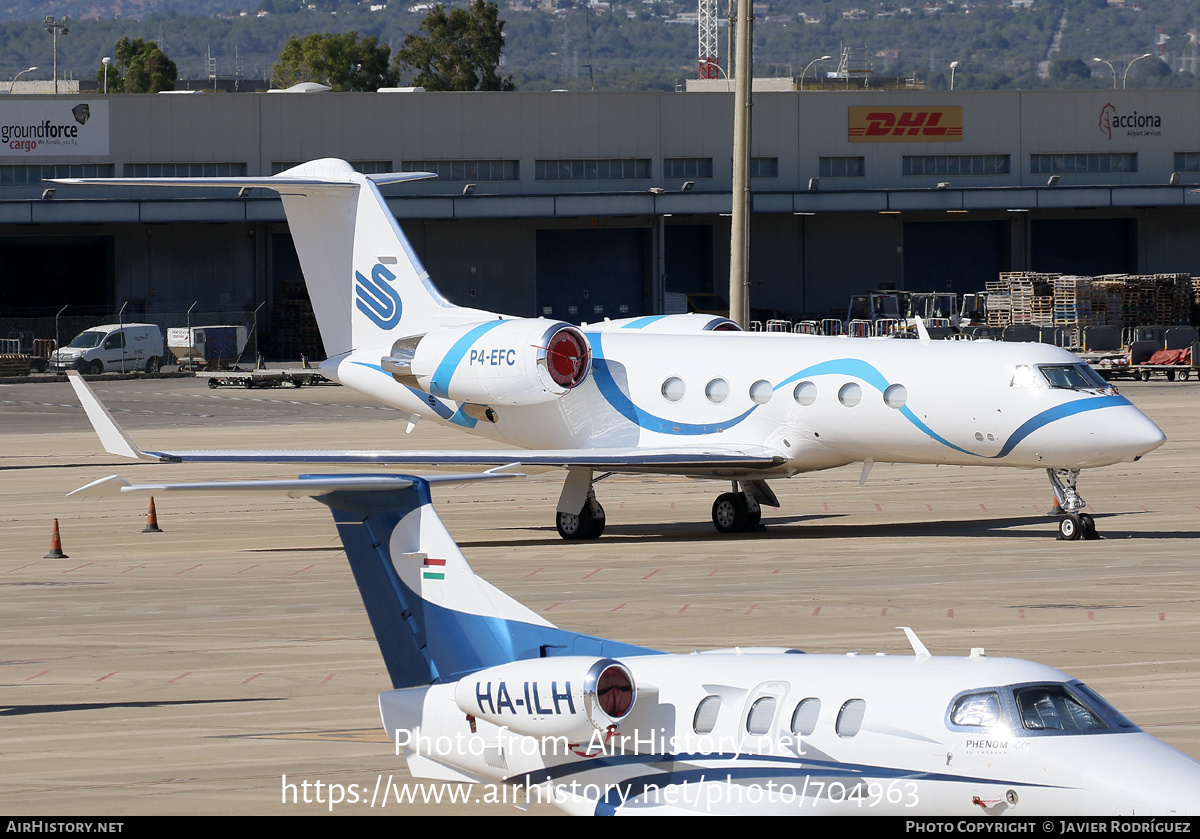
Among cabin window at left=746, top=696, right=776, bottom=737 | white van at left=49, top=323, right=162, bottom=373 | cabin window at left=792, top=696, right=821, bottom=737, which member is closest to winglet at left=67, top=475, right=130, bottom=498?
cabin window at left=746, top=696, right=776, bottom=737

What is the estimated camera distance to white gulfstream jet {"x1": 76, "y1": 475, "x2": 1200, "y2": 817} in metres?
8.80

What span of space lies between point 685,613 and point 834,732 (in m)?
9.64

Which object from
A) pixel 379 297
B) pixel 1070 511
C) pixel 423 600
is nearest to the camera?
pixel 423 600

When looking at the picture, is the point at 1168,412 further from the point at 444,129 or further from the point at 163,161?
the point at 163,161

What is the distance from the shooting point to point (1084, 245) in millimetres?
82375

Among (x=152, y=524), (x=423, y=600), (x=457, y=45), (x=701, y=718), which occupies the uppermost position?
(x=457, y=45)

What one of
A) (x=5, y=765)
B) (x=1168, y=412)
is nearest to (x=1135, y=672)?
(x=5, y=765)

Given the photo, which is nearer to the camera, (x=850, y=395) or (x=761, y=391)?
(x=850, y=395)

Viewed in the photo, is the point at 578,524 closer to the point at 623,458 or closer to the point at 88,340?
the point at 623,458

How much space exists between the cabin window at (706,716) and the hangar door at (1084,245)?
75903 millimetres

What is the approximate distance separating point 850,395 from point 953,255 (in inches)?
2363

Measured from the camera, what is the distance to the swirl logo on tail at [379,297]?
28.0 m

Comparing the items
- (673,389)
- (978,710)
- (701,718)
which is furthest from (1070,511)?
(978,710)

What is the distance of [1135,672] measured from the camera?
15.7m
